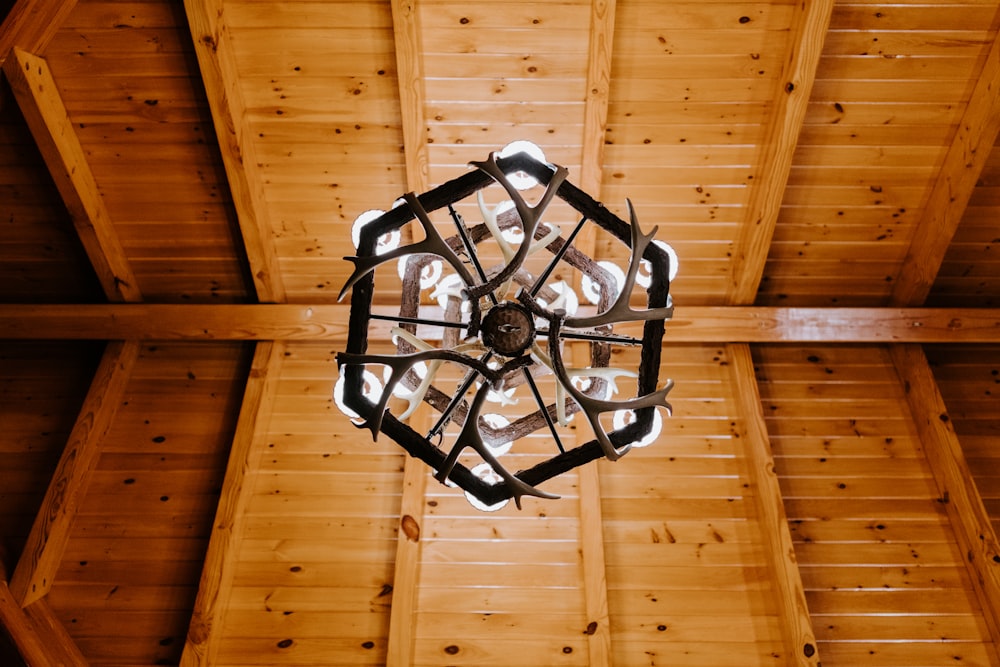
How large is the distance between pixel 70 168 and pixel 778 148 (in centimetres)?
411

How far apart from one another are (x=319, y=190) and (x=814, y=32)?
9.60ft

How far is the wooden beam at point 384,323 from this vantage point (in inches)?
147

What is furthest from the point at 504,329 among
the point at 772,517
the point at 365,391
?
the point at 772,517

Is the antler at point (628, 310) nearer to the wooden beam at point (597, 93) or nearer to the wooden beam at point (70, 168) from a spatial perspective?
the wooden beam at point (597, 93)

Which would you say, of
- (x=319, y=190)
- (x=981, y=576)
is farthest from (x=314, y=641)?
(x=981, y=576)

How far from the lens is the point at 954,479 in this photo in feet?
11.6

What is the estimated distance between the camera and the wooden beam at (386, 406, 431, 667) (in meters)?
3.19

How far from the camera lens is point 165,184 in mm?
3801

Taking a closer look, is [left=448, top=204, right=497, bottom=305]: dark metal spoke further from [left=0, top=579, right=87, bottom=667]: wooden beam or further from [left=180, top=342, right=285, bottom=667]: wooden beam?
[left=0, top=579, right=87, bottom=667]: wooden beam

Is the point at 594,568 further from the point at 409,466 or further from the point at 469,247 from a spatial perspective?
the point at 469,247

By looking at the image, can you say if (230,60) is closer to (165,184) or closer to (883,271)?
(165,184)

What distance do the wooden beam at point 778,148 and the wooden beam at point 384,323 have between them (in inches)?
9.8

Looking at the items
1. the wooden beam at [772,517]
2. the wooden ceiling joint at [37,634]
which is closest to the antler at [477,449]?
the wooden beam at [772,517]

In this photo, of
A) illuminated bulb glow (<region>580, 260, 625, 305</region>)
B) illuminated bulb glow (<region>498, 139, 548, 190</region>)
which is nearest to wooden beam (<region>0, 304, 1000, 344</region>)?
illuminated bulb glow (<region>580, 260, 625, 305</region>)
